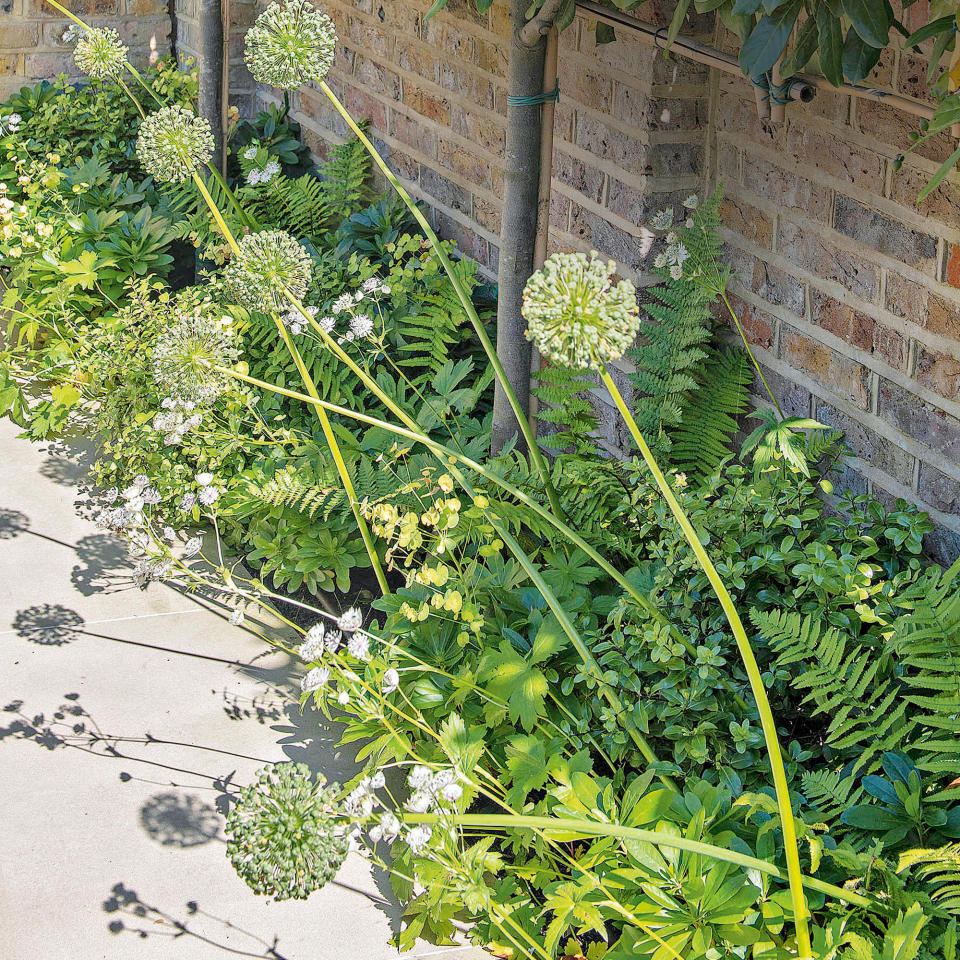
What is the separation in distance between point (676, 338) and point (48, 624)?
6.90 ft

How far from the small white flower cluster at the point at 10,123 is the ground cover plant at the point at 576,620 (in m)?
2.07

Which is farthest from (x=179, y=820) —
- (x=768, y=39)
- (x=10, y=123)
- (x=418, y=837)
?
(x=10, y=123)

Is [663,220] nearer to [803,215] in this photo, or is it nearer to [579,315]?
[803,215]

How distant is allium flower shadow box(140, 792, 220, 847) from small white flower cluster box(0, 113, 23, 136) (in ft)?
12.3

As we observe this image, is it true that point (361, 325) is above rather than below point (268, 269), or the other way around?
below

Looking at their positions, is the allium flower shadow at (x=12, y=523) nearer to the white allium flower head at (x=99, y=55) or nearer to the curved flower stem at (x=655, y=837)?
the white allium flower head at (x=99, y=55)

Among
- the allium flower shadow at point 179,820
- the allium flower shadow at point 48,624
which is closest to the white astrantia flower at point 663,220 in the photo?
the allium flower shadow at point 179,820

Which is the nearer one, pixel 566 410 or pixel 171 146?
pixel 171 146

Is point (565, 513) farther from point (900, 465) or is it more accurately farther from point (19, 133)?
point (19, 133)

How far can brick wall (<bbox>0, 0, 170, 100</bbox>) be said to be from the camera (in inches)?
266

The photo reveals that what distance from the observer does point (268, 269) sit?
9.29ft

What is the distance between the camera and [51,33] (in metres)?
6.84

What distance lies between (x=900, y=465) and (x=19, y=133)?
17.8ft

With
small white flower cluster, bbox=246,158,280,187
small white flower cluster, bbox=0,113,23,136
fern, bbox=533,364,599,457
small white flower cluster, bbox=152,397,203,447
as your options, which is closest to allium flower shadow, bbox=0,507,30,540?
small white flower cluster, bbox=152,397,203,447
